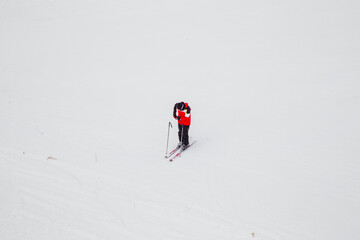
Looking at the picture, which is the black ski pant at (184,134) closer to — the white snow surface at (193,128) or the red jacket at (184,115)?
the red jacket at (184,115)

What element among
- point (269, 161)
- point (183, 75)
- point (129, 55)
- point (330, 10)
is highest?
point (330, 10)

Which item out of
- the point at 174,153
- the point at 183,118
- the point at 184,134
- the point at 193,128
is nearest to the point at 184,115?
the point at 183,118

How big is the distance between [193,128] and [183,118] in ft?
7.53

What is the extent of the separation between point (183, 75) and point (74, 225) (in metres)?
11.8

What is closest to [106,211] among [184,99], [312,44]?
[184,99]

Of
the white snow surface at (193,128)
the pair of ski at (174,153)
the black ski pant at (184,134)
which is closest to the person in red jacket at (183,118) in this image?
the black ski pant at (184,134)

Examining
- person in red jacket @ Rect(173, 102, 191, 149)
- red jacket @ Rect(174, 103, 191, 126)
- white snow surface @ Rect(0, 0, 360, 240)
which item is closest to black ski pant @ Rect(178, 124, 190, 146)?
person in red jacket @ Rect(173, 102, 191, 149)

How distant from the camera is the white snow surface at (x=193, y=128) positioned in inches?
199

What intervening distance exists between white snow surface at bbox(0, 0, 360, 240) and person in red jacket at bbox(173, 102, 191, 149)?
1.37ft

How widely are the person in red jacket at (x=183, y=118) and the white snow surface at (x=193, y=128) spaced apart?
42 cm

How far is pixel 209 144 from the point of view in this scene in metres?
8.55

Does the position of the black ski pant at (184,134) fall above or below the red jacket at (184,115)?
below

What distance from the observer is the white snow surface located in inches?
199

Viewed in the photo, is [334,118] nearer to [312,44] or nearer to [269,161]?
[269,161]
